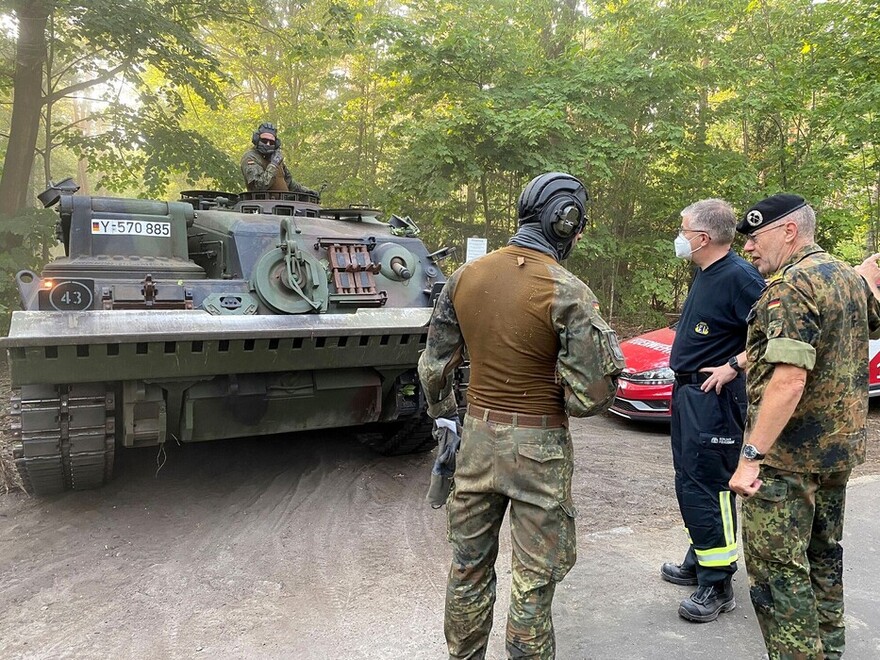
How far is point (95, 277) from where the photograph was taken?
15.0 feet

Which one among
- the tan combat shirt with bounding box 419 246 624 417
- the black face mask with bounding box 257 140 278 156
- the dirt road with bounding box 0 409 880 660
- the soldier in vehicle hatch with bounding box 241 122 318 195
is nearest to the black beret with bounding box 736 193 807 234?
the tan combat shirt with bounding box 419 246 624 417

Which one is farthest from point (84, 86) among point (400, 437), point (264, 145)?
point (400, 437)

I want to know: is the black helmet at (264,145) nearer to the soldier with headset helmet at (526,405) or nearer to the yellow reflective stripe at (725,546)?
the soldier with headset helmet at (526,405)

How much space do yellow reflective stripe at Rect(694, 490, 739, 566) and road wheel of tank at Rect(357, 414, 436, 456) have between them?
259 centimetres

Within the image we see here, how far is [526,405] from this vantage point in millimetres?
2279

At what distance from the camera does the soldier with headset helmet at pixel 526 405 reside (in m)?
2.20

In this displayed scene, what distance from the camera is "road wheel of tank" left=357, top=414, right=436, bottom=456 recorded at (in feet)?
17.7

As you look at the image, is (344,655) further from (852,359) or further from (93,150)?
(93,150)

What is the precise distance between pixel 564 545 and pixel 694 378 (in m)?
1.30

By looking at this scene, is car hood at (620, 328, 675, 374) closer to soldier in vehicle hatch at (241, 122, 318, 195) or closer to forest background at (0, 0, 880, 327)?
forest background at (0, 0, 880, 327)

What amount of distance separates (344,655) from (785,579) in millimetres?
1770

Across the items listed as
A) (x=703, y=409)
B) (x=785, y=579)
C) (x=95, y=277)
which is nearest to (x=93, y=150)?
(x=95, y=277)

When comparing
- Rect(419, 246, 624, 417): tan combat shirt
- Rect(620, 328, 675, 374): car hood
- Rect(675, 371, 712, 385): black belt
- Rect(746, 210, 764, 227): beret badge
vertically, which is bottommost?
Rect(620, 328, 675, 374): car hood

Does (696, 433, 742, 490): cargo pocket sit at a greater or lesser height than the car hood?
greater
